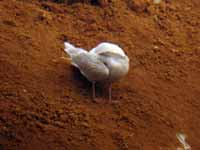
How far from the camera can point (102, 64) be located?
2723 millimetres

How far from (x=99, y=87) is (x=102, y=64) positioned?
167 mm

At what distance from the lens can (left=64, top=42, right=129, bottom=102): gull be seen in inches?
106

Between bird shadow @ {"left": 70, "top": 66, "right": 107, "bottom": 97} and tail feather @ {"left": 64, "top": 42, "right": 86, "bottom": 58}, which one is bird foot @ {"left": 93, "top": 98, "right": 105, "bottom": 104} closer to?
bird shadow @ {"left": 70, "top": 66, "right": 107, "bottom": 97}

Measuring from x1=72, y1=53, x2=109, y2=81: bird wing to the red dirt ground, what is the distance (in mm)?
81

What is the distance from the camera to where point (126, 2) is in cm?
347

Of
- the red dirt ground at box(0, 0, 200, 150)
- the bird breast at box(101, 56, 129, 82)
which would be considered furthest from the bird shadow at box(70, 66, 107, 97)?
the bird breast at box(101, 56, 129, 82)

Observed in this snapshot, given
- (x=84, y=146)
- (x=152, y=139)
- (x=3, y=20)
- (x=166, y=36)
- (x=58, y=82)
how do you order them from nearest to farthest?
(x=84, y=146) < (x=152, y=139) < (x=58, y=82) < (x=3, y=20) < (x=166, y=36)

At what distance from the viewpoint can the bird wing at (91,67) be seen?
106 inches

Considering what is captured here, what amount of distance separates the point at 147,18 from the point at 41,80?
1.04 m

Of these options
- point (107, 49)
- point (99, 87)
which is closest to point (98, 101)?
point (99, 87)

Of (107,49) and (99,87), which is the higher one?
(107,49)

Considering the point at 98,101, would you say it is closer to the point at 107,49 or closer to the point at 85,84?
the point at 85,84

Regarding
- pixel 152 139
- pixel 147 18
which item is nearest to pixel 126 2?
pixel 147 18

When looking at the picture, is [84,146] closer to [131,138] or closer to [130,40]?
[131,138]
